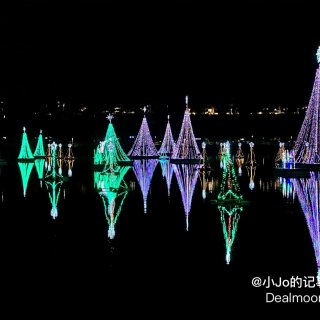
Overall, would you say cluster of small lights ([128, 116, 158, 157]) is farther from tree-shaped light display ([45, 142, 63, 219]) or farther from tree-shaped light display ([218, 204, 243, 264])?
tree-shaped light display ([218, 204, 243, 264])

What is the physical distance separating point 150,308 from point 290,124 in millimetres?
58729

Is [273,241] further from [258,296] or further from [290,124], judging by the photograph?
[290,124]

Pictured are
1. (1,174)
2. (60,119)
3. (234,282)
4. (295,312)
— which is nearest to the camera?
(295,312)

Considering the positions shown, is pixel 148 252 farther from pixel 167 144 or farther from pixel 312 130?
pixel 167 144

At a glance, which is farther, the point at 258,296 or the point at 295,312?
the point at 258,296

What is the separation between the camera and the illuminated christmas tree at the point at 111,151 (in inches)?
779

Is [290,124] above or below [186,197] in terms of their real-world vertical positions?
above

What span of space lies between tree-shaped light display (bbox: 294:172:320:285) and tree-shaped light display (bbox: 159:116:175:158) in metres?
15.5

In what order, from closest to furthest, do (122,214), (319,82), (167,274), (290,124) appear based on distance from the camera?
(167,274) < (122,214) < (319,82) < (290,124)

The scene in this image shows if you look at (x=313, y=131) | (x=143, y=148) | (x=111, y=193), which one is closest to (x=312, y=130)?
(x=313, y=131)

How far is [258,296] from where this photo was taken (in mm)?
6102

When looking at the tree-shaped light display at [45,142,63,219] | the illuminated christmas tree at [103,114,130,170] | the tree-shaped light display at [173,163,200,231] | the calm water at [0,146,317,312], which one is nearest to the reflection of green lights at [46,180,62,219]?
the tree-shaped light display at [45,142,63,219]

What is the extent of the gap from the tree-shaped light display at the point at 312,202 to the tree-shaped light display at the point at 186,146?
907 cm

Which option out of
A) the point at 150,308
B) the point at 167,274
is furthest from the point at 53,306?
the point at 167,274
